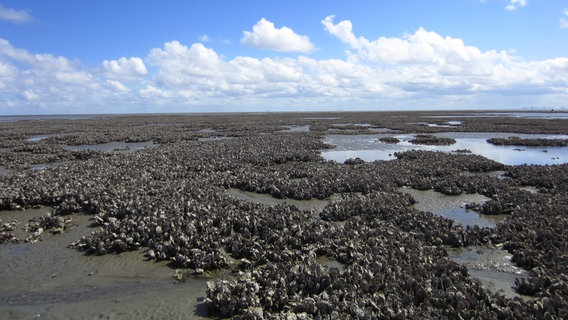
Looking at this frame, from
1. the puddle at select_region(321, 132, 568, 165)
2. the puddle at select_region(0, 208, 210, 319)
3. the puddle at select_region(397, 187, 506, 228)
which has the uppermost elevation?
the puddle at select_region(321, 132, 568, 165)

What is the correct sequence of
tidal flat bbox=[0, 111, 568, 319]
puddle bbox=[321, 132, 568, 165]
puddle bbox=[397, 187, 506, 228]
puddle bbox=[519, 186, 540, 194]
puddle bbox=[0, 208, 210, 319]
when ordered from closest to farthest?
1. tidal flat bbox=[0, 111, 568, 319]
2. puddle bbox=[0, 208, 210, 319]
3. puddle bbox=[397, 187, 506, 228]
4. puddle bbox=[519, 186, 540, 194]
5. puddle bbox=[321, 132, 568, 165]

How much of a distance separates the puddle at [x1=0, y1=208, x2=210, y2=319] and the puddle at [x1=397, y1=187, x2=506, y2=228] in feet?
25.5

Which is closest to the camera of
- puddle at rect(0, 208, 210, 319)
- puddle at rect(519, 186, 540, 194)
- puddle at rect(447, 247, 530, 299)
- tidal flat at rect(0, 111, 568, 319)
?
tidal flat at rect(0, 111, 568, 319)

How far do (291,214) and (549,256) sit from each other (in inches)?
228

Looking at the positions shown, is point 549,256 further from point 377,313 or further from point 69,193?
point 69,193

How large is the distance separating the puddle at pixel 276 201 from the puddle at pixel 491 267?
433 centimetres

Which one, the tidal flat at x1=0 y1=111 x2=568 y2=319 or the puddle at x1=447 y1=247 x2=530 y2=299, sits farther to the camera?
the puddle at x1=447 y1=247 x2=530 y2=299

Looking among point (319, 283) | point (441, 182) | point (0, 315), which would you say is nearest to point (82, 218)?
point (0, 315)

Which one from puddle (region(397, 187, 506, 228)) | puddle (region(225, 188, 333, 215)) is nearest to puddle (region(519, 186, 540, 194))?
puddle (region(397, 187, 506, 228))

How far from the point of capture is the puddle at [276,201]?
11.9m

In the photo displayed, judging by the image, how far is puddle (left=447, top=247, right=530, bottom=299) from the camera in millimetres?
6762

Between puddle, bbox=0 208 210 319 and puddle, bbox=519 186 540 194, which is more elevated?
puddle, bbox=519 186 540 194

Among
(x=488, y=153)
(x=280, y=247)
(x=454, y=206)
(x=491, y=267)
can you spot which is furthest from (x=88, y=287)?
(x=488, y=153)

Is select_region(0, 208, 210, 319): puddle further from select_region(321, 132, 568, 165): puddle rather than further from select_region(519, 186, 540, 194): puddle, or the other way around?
select_region(321, 132, 568, 165): puddle
